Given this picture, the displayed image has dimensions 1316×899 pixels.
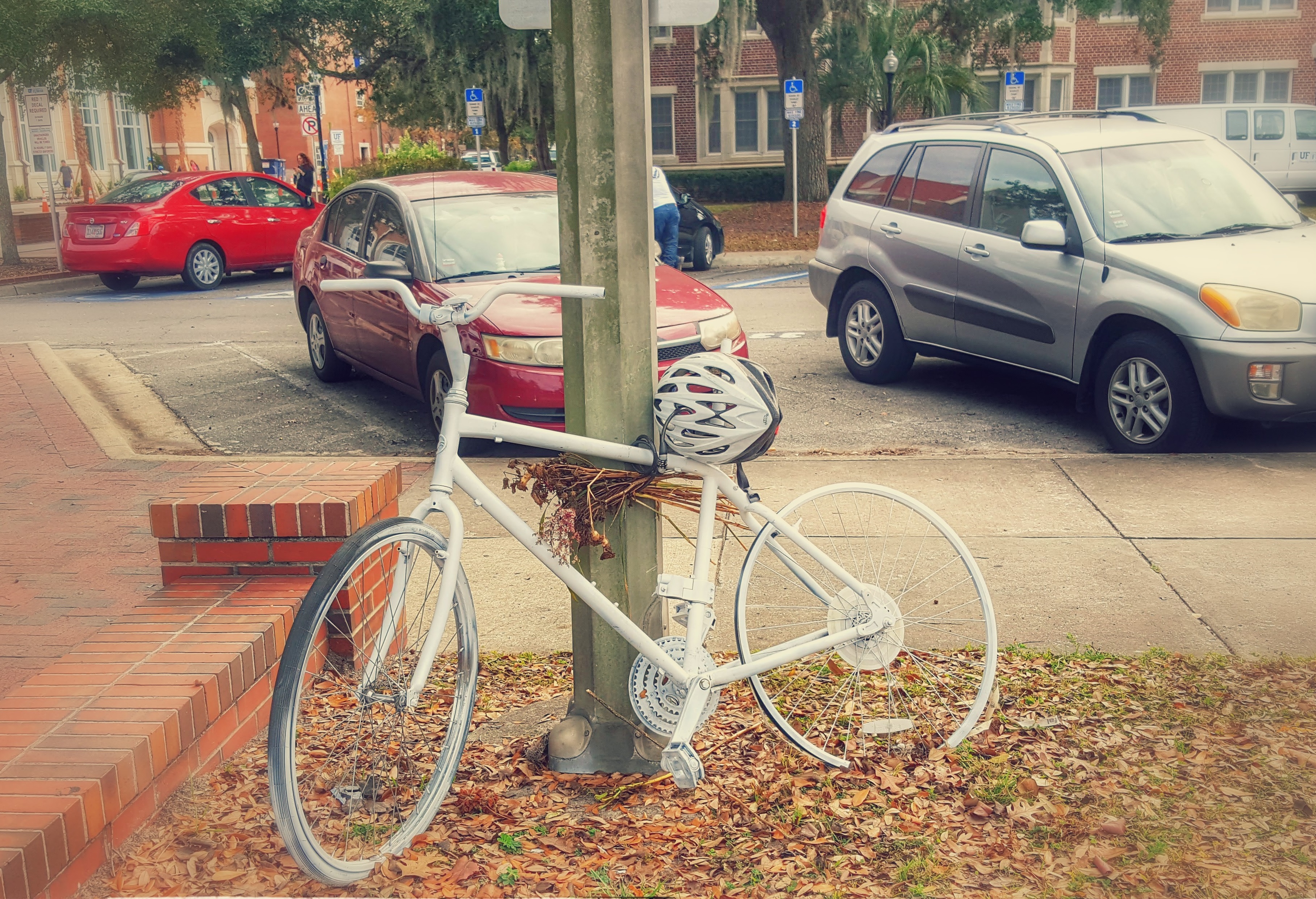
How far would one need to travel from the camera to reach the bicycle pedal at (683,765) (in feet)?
10.4

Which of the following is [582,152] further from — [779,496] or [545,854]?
[779,496]

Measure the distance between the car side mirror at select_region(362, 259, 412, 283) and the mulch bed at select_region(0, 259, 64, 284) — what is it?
14090mm

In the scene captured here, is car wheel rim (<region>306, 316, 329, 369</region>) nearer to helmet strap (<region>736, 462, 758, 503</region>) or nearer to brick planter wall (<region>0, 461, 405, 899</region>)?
brick planter wall (<region>0, 461, 405, 899</region>)

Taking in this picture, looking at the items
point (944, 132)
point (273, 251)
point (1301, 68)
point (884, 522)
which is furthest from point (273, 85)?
point (884, 522)

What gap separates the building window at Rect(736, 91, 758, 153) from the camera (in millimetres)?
41344

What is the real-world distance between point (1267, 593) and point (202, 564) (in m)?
3.82

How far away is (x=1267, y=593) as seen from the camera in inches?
193

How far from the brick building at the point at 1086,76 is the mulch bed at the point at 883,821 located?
117 feet

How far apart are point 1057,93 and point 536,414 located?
3781 centimetres

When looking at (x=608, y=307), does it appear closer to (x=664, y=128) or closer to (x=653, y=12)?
(x=653, y=12)

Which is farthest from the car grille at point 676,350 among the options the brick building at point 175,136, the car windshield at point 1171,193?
the brick building at point 175,136

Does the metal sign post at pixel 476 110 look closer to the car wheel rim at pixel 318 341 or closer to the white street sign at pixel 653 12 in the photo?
the car wheel rim at pixel 318 341

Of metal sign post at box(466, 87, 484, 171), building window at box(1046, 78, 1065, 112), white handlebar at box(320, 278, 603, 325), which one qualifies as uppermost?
building window at box(1046, 78, 1065, 112)

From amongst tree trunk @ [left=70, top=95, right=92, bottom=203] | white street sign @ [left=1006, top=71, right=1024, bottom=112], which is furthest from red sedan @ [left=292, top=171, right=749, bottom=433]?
tree trunk @ [left=70, top=95, right=92, bottom=203]
